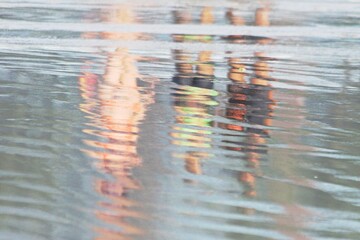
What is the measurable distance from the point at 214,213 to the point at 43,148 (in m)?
2.30

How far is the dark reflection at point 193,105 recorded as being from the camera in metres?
8.99

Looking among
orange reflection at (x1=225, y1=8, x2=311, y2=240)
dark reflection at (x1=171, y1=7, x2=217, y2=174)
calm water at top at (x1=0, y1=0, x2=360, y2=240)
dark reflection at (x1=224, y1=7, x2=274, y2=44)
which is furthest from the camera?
dark reflection at (x1=224, y1=7, x2=274, y2=44)

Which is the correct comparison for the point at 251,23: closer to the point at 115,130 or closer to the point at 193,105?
the point at 193,105

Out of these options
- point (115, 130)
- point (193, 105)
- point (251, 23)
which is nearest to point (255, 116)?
point (193, 105)

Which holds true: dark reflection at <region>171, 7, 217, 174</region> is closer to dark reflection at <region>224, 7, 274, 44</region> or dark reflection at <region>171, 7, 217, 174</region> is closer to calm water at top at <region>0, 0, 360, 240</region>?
calm water at top at <region>0, 0, 360, 240</region>

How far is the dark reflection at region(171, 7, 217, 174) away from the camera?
29.5ft

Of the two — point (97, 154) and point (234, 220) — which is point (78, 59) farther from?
point (234, 220)

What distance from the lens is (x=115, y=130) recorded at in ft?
32.5

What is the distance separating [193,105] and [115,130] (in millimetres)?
1923

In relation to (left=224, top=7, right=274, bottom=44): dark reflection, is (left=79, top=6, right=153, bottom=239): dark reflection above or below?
above

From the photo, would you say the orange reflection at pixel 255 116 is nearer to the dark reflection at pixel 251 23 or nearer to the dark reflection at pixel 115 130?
the dark reflection at pixel 115 130

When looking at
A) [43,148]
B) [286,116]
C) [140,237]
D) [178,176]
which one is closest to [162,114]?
[286,116]

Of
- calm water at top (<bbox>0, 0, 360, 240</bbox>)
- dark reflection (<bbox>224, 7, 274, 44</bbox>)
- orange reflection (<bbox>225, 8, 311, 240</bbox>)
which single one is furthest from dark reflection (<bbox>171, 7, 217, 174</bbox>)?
dark reflection (<bbox>224, 7, 274, 44</bbox>)

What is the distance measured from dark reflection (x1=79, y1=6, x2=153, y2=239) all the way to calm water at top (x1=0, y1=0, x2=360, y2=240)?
0.02 m
